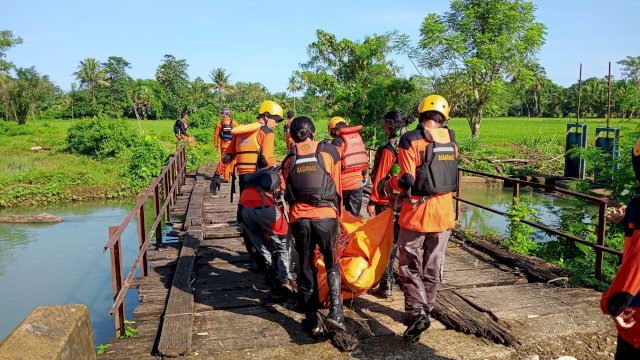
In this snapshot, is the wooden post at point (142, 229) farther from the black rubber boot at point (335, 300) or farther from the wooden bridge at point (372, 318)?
the black rubber boot at point (335, 300)

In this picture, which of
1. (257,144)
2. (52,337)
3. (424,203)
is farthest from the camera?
(257,144)

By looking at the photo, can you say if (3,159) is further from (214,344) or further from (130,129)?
(214,344)

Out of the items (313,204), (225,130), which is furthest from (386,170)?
(225,130)

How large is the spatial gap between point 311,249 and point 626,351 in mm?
2382

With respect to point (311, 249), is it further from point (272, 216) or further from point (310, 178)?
point (272, 216)

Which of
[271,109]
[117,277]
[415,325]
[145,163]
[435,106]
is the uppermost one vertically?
[271,109]

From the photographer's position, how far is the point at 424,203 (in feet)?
12.9

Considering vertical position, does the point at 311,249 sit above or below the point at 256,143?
below

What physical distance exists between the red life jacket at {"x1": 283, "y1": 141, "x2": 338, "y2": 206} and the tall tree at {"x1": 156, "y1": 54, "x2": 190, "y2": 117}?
58.7 meters

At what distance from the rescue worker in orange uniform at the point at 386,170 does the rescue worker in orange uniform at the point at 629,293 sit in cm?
238

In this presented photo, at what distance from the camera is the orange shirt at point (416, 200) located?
3885mm

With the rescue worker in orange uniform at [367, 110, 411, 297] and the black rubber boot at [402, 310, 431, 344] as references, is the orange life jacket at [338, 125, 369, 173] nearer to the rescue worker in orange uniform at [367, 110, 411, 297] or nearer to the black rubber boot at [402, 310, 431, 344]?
the rescue worker in orange uniform at [367, 110, 411, 297]

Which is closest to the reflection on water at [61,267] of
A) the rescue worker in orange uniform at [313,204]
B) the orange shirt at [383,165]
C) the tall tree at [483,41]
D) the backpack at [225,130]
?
the backpack at [225,130]

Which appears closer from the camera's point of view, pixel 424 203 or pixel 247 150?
pixel 424 203
